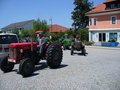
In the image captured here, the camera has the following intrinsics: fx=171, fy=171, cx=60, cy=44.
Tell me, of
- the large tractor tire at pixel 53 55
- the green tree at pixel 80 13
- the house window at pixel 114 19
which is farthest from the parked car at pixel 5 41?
the green tree at pixel 80 13

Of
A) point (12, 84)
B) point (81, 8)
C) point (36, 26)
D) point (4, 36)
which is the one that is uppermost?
point (81, 8)

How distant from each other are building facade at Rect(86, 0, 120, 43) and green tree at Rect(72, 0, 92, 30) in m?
15.8

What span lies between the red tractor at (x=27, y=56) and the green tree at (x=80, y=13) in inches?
1690

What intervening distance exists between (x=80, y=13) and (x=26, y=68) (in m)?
45.6

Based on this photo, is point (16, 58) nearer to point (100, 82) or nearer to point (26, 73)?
point (26, 73)

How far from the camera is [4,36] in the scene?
10922 millimetres

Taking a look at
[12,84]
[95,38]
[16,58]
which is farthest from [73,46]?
[95,38]

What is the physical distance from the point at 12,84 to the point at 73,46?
914 cm

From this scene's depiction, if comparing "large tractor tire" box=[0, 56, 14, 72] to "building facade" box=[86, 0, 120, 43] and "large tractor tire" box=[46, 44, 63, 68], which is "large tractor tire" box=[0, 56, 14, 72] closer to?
"large tractor tire" box=[46, 44, 63, 68]

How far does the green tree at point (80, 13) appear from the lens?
50997mm

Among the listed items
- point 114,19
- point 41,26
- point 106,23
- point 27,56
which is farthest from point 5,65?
point 41,26

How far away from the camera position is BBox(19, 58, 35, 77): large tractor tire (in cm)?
696

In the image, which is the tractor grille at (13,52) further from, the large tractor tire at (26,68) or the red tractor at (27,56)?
the large tractor tire at (26,68)

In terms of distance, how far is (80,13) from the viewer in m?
50.9
